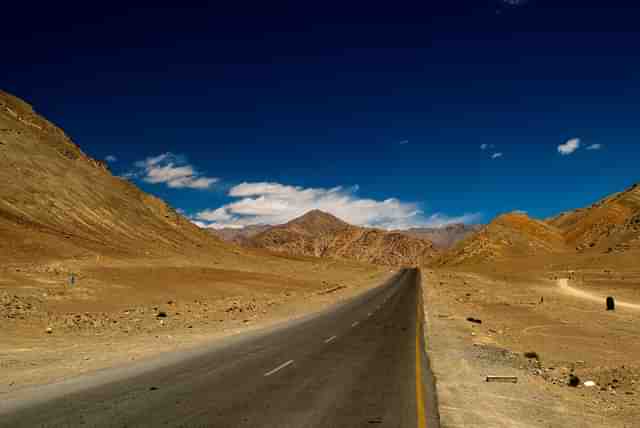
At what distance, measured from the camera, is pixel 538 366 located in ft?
51.1

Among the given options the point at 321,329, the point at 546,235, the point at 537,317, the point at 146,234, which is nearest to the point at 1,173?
Result: the point at 146,234

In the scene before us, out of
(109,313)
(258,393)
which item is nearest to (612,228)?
(109,313)

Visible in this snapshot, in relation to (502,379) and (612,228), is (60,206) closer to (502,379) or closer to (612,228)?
(502,379)

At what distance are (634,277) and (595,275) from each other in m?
10.5

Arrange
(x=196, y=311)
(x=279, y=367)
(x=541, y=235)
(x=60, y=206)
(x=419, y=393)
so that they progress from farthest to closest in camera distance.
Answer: (x=541, y=235) → (x=60, y=206) → (x=196, y=311) → (x=279, y=367) → (x=419, y=393)

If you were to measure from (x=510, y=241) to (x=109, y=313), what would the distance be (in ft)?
468

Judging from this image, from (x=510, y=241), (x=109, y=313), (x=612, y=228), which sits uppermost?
(x=612, y=228)

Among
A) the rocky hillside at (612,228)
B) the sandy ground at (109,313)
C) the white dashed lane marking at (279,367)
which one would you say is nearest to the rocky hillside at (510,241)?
the rocky hillside at (612,228)

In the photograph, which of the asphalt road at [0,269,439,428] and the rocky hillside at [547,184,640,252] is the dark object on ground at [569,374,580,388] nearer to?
the asphalt road at [0,269,439,428]

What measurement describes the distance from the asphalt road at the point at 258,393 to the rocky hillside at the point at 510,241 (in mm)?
132439

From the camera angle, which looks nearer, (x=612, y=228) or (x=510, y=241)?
(x=612, y=228)

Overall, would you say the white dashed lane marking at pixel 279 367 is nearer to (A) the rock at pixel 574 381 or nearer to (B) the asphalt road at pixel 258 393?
(B) the asphalt road at pixel 258 393

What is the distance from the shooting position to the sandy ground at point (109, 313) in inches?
618

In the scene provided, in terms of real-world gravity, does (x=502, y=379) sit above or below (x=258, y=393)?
below
